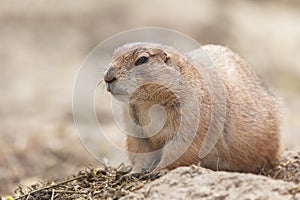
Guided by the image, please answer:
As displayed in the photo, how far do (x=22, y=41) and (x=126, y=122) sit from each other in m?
9.46

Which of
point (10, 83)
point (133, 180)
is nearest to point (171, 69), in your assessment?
point (133, 180)

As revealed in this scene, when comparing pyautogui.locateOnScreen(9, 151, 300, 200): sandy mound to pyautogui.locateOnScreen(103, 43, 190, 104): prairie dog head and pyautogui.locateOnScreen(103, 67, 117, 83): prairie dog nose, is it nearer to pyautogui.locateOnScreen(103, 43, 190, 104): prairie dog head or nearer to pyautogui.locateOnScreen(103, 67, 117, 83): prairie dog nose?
pyautogui.locateOnScreen(103, 43, 190, 104): prairie dog head

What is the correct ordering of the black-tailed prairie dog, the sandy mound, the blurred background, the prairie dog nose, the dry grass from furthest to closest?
the blurred background
the black-tailed prairie dog
the prairie dog nose
the dry grass
the sandy mound

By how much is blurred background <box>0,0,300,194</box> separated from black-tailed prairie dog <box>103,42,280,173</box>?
6.03 m

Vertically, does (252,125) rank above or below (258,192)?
above

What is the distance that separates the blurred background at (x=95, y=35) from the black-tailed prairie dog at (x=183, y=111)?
603 cm

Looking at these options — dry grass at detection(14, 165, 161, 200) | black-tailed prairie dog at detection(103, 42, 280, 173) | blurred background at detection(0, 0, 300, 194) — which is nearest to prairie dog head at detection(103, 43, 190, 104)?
black-tailed prairie dog at detection(103, 42, 280, 173)

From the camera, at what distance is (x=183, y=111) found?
205 inches

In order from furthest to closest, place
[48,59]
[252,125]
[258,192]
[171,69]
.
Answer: [48,59], [252,125], [171,69], [258,192]

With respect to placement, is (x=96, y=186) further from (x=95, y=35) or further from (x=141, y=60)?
(x=95, y=35)

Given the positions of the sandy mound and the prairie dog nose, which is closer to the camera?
the sandy mound

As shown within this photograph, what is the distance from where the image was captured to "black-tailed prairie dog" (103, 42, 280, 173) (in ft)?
17.0

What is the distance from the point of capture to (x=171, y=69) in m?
5.33

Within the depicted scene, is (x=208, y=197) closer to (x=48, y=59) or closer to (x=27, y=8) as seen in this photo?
(x=48, y=59)
